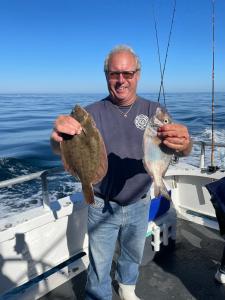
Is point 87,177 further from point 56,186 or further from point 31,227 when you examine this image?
point 56,186

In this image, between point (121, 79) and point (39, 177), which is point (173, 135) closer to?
point (121, 79)

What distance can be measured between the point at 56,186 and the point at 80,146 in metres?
6.96

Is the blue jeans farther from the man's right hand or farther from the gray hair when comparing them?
the gray hair

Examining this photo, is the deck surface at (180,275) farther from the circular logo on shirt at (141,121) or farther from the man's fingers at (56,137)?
the man's fingers at (56,137)

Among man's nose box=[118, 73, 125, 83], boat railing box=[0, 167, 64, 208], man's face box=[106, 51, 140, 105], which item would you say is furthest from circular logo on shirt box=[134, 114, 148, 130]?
boat railing box=[0, 167, 64, 208]

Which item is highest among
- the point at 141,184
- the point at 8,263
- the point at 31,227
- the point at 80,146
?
the point at 80,146

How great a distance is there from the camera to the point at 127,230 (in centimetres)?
277

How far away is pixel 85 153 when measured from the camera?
2.04 metres

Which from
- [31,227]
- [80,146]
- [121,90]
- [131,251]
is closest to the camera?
[80,146]

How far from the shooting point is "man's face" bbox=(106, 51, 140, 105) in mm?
2402

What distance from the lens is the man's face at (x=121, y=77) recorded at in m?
2.40

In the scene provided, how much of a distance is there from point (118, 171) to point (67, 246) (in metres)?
1.53

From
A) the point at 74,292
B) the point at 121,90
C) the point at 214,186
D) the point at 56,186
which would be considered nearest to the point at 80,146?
the point at 121,90

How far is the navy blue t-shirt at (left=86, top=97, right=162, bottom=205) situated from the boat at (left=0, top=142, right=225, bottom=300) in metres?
0.88
